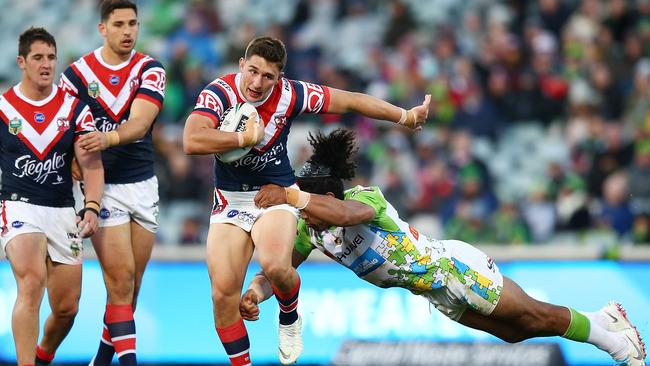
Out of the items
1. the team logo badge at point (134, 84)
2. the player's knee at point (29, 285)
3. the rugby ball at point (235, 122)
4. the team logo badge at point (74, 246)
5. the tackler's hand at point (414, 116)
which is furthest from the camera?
the tackler's hand at point (414, 116)

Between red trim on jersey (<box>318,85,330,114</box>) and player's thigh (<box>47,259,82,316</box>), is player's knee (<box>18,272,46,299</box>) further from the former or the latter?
red trim on jersey (<box>318,85,330,114</box>)

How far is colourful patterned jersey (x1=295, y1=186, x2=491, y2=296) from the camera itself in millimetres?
8867

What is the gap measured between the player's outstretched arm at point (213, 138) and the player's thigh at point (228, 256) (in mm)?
718

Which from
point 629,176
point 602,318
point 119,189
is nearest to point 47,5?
point 629,176

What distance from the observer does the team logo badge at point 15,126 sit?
8539 mm

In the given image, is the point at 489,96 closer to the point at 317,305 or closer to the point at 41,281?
the point at 317,305

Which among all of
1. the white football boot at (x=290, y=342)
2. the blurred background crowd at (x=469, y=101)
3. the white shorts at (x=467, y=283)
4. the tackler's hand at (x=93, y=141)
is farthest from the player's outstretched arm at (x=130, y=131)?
the blurred background crowd at (x=469, y=101)

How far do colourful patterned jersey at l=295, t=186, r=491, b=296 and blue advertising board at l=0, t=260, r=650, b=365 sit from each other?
310 centimetres

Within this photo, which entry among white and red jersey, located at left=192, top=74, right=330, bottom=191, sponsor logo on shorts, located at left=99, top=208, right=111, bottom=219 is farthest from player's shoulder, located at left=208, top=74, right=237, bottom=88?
sponsor logo on shorts, located at left=99, top=208, right=111, bottom=219

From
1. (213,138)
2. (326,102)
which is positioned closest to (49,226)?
(213,138)

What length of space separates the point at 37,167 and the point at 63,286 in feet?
2.91

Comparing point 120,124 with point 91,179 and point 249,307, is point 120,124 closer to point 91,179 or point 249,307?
point 91,179

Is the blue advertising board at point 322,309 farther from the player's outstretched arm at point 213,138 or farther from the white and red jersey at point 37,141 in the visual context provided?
the player's outstretched arm at point 213,138

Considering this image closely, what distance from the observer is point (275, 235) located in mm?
8422
